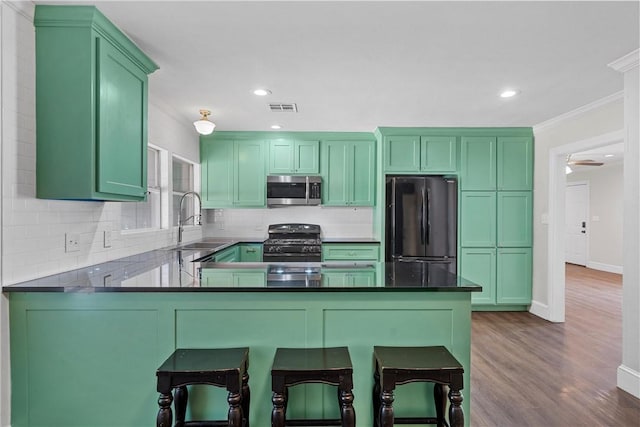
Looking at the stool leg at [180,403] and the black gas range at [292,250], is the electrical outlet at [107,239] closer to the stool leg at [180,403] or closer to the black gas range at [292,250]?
the stool leg at [180,403]

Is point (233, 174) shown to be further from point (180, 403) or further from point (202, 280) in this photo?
point (180, 403)

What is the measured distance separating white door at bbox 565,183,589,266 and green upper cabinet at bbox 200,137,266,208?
7.79 metres

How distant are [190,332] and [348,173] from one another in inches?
134

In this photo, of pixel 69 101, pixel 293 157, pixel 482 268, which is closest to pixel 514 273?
pixel 482 268

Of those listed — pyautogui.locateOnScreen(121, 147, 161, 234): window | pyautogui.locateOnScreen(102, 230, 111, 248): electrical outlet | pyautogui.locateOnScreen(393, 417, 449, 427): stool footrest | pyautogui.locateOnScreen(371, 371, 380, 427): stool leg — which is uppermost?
pyautogui.locateOnScreen(121, 147, 161, 234): window

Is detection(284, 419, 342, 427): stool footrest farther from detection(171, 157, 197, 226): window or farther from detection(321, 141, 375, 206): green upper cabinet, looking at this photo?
detection(321, 141, 375, 206): green upper cabinet

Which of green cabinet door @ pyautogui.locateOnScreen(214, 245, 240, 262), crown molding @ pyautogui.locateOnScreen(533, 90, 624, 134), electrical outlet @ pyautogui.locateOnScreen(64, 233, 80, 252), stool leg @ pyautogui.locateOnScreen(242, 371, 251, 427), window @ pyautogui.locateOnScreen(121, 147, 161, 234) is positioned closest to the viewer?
stool leg @ pyautogui.locateOnScreen(242, 371, 251, 427)

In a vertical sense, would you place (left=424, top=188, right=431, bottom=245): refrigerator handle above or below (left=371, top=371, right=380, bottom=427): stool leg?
above

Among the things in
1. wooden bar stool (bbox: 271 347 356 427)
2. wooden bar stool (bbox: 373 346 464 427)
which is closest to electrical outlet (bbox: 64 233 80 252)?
wooden bar stool (bbox: 271 347 356 427)

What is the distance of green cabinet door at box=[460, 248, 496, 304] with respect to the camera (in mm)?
4418

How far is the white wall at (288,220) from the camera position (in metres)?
5.13

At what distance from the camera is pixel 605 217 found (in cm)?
773

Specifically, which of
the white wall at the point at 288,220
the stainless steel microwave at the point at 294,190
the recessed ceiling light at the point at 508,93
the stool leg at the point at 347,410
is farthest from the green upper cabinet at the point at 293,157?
the stool leg at the point at 347,410

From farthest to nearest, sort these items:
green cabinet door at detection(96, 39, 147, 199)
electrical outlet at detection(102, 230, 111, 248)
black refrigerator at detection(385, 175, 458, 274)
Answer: black refrigerator at detection(385, 175, 458, 274), electrical outlet at detection(102, 230, 111, 248), green cabinet door at detection(96, 39, 147, 199)
